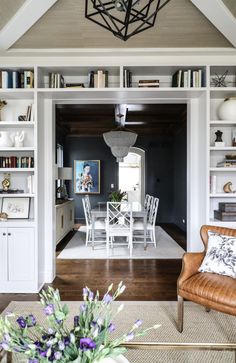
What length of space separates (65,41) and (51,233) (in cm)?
251

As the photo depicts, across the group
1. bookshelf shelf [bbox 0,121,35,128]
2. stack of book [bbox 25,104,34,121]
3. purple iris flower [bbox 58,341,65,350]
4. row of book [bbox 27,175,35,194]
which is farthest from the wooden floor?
purple iris flower [bbox 58,341,65,350]

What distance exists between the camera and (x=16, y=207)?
383 centimetres

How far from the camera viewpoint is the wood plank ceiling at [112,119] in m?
6.53

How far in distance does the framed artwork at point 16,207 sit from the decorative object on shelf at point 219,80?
292 centimetres

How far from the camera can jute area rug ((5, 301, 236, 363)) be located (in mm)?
2236

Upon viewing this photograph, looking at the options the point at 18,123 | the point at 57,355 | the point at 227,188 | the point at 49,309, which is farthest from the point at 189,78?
the point at 57,355

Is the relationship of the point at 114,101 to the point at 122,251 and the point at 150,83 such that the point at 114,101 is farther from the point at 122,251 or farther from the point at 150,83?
the point at 122,251

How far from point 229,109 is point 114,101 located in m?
1.52

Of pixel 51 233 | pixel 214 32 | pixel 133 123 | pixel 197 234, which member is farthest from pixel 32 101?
pixel 133 123

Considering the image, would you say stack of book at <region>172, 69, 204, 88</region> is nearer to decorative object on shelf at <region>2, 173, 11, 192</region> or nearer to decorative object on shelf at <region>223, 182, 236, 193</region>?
decorative object on shelf at <region>223, 182, 236, 193</region>

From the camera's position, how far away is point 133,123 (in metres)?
8.34

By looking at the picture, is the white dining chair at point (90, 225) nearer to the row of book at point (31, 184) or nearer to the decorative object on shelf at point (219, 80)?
the row of book at point (31, 184)

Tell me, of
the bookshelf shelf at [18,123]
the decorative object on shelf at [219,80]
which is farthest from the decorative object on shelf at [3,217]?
the decorative object on shelf at [219,80]

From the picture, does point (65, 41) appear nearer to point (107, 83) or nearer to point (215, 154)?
point (107, 83)
